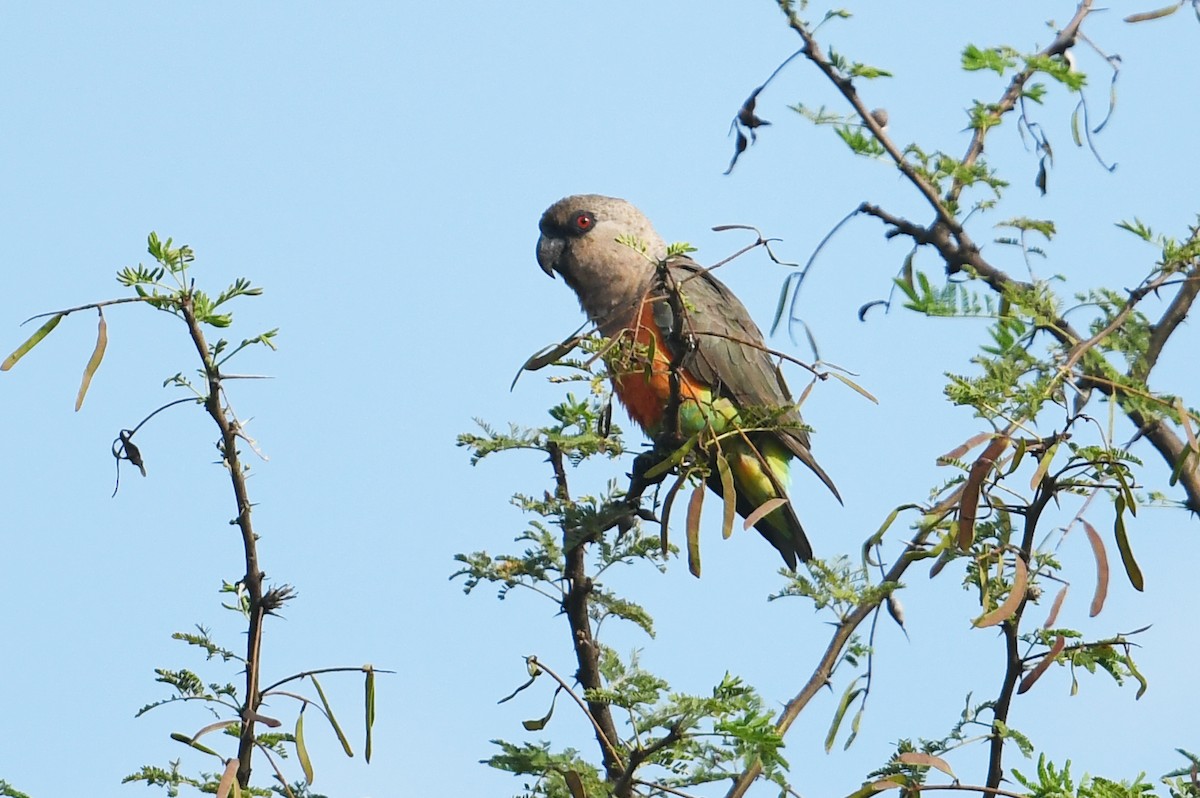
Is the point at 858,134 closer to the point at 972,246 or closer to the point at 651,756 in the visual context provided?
the point at 972,246

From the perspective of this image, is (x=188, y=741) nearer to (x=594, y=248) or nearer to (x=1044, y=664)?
(x=1044, y=664)

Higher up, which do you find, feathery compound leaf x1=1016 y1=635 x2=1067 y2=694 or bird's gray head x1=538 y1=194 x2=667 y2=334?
bird's gray head x1=538 y1=194 x2=667 y2=334

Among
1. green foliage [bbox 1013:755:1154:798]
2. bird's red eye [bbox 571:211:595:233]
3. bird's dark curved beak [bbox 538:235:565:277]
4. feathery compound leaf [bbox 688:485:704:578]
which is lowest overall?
green foliage [bbox 1013:755:1154:798]

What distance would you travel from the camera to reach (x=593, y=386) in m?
2.91

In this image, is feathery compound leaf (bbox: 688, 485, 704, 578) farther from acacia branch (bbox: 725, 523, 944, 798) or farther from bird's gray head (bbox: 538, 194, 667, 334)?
bird's gray head (bbox: 538, 194, 667, 334)

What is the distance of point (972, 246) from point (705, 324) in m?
2.90

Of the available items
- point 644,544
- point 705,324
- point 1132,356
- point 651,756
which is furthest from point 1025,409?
point 705,324

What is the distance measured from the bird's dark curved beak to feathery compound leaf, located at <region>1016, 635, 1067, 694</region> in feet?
15.8

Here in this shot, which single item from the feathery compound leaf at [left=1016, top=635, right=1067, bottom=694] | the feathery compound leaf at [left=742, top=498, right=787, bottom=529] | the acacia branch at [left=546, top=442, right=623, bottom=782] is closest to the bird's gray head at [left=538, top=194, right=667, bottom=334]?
the acacia branch at [left=546, top=442, right=623, bottom=782]

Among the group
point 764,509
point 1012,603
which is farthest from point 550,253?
point 1012,603

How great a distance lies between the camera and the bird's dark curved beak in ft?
24.1

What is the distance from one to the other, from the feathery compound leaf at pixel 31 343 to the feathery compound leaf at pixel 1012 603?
1.94 m

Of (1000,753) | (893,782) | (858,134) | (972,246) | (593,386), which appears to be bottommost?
(893,782)

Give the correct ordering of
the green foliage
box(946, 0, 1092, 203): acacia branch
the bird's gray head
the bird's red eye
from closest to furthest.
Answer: the green foliage, box(946, 0, 1092, 203): acacia branch, the bird's gray head, the bird's red eye
